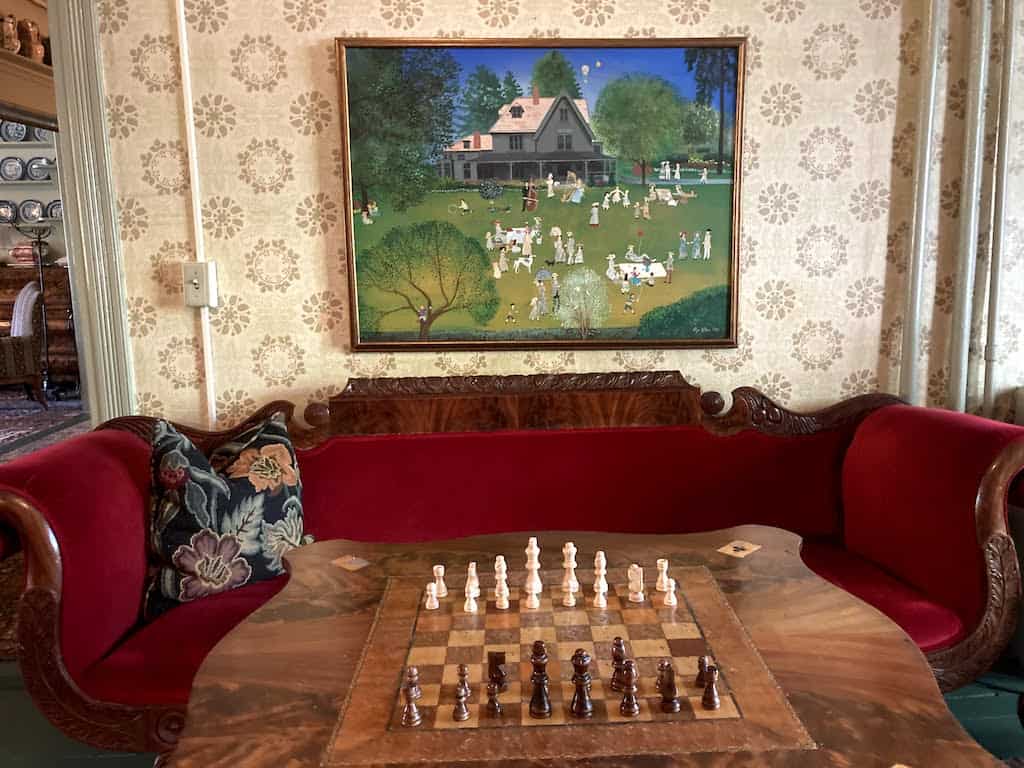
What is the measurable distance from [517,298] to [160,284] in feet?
4.60

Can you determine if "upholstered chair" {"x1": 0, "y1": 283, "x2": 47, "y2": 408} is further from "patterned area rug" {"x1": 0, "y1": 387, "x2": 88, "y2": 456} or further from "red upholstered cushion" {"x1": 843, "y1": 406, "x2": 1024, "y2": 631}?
"red upholstered cushion" {"x1": 843, "y1": 406, "x2": 1024, "y2": 631}

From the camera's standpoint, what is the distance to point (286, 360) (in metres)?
3.04

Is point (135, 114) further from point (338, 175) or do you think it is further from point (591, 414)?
point (591, 414)

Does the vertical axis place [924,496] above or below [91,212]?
below

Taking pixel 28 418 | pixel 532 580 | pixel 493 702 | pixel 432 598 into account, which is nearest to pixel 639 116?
pixel 532 580

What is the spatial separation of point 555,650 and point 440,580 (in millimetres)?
385

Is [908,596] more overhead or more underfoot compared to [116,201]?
more underfoot

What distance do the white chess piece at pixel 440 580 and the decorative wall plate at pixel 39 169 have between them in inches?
342

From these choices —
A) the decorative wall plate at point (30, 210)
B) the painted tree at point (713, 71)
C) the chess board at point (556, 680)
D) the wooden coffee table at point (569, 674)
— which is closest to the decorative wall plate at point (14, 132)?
the decorative wall plate at point (30, 210)

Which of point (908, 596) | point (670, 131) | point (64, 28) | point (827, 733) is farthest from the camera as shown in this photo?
point (670, 131)

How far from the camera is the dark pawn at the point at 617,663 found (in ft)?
4.71

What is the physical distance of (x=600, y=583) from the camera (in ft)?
6.00

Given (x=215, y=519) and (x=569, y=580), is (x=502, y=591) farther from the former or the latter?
(x=215, y=519)

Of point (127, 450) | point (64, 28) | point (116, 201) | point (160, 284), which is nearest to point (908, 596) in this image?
point (127, 450)
